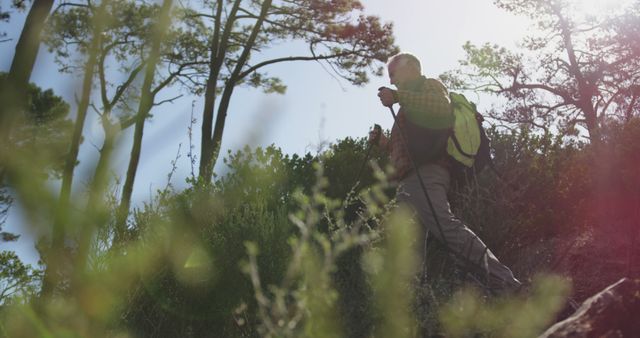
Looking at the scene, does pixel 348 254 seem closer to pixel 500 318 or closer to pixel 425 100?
pixel 425 100

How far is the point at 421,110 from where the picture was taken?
4152 mm

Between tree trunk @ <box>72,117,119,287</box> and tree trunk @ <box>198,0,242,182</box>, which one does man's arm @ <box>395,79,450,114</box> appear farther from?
tree trunk @ <box>198,0,242,182</box>

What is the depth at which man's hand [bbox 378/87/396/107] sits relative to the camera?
13.2 feet

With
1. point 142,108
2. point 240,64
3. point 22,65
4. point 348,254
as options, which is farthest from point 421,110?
point 240,64

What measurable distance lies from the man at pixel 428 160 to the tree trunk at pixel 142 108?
77.6 inches

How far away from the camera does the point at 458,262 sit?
4.01m

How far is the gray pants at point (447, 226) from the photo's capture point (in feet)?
12.5

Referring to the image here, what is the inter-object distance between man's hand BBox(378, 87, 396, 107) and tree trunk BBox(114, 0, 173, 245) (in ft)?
6.70

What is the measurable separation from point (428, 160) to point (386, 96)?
1.78 feet

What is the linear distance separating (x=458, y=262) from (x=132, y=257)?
2268 millimetres

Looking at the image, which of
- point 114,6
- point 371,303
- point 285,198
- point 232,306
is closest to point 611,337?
point 371,303

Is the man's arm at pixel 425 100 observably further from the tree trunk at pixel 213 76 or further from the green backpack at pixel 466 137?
the tree trunk at pixel 213 76

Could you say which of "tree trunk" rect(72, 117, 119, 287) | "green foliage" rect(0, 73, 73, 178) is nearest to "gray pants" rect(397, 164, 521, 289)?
"tree trunk" rect(72, 117, 119, 287)

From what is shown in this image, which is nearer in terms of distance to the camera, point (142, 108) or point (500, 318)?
point (500, 318)
